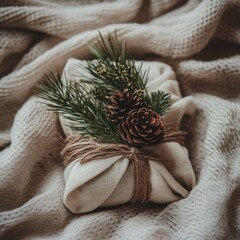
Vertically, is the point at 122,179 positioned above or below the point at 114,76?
below

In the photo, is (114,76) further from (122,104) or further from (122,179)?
(122,179)

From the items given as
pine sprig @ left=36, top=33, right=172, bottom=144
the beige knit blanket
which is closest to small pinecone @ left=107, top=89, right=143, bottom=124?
pine sprig @ left=36, top=33, right=172, bottom=144

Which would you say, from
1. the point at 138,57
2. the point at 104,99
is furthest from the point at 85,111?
the point at 138,57

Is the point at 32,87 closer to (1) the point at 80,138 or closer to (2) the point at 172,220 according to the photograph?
(1) the point at 80,138

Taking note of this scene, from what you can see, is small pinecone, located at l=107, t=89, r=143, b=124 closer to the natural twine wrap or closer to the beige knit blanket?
the natural twine wrap

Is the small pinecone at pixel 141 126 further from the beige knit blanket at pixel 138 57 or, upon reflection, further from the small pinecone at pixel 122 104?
the beige knit blanket at pixel 138 57

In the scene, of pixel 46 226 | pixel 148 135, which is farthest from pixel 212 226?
pixel 46 226
